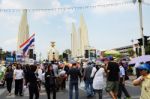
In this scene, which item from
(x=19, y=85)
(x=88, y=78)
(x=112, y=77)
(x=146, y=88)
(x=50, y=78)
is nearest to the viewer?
(x=146, y=88)

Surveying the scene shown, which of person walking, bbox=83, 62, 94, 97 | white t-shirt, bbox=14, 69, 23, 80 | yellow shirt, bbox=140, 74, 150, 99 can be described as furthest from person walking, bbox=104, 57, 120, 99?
yellow shirt, bbox=140, 74, 150, 99

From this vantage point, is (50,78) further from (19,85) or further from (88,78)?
(19,85)

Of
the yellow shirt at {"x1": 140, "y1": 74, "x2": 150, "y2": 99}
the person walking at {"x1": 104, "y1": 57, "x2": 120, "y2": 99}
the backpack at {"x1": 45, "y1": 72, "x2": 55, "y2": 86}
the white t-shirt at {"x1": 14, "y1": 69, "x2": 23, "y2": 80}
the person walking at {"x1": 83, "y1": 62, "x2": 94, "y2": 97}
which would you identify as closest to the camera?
the yellow shirt at {"x1": 140, "y1": 74, "x2": 150, "y2": 99}

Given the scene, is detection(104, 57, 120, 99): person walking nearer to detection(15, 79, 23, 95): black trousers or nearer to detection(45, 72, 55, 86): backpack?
detection(45, 72, 55, 86): backpack

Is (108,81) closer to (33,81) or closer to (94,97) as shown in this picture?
(33,81)

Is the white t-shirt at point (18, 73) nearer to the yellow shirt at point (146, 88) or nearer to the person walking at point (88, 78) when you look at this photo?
the person walking at point (88, 78)

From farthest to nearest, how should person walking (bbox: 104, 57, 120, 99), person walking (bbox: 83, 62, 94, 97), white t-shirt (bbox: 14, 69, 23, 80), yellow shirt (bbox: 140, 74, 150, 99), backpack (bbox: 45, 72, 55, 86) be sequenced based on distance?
1. white t-shirt (bbox: 14, 69, 23, 80)
2. person walking (bbox: 83, 62, 94, 97)
3. backpack (bbox: 45, 72, 55, 86)
4. person walking (bbox: 104, 57, 120, 99)
5. yellow shirt (bbox: 140, 74, 150, 99)

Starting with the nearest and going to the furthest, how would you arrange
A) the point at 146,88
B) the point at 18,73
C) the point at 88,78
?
the point at 146,88 → the point at 88,78 → the point at 18,73

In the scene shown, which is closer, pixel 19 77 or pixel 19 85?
pixel 19 77

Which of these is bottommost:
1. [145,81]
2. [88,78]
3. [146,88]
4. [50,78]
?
[88,78]

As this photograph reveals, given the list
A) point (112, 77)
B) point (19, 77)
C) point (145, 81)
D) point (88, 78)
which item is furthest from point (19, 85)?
point (145, 81)

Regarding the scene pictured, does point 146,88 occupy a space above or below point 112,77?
above

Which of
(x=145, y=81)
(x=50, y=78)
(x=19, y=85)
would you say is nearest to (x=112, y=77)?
(x=50, y=78)

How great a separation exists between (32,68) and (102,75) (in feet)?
8.95
